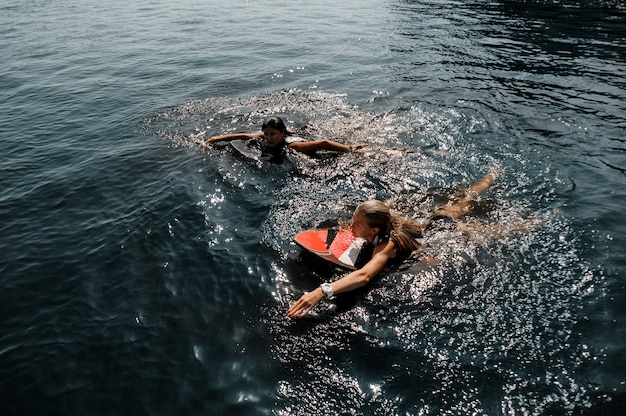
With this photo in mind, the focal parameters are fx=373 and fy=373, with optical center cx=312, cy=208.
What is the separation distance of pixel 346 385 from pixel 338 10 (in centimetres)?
3881

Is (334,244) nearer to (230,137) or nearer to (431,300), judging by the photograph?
(431,300)

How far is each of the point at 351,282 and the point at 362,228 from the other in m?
1.06

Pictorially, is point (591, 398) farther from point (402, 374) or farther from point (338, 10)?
point (338, 10)

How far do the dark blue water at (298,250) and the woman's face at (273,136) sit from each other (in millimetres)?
698

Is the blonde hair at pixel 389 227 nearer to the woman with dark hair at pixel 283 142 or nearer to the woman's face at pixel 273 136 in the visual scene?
the woman with dark hair at pixel 283 142

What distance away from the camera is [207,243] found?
8000 mm

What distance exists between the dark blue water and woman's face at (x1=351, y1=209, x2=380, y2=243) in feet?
3.02

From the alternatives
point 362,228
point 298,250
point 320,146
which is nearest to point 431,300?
point 362,228

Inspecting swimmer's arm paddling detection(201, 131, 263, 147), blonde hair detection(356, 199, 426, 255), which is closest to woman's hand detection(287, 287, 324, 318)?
blonde hair detection(356, 199, 426, 255)

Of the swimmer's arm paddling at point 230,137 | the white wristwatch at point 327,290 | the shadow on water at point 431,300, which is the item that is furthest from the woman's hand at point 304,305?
the swimmer's arm paddling at point 230,137

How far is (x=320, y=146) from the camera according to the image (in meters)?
10.7

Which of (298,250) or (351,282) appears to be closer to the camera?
(351,282)

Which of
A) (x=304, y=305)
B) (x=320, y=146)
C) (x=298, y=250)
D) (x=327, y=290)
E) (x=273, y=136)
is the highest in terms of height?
(x=273, y=136)

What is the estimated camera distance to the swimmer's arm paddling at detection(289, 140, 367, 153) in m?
10.7
